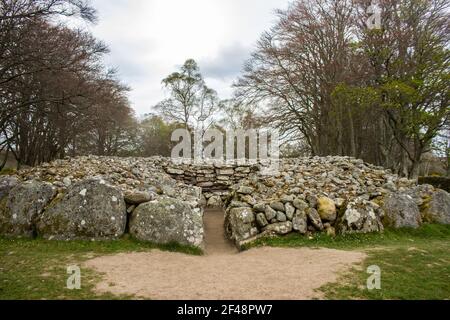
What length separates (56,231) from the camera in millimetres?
8055

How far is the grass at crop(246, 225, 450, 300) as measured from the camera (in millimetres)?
5121

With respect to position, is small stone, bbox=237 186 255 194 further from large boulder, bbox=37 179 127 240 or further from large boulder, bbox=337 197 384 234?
large boulder, bbox=37 179 127 240

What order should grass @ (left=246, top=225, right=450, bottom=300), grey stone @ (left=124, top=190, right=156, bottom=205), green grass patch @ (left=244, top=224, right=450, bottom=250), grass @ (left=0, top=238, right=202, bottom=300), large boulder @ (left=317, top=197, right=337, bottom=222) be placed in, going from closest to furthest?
grass @ (left=0, top=238, right=202, bottom=300)
grass @ (left=246, top=225, right=450, bottom=300)
green grass patch @ (left=244, top=224, right=450, bottom=250)
grey stone @ (left=124, top=190, right=156, bottom=205)
large boulder @ (left=317, top=197, right=337, bottom=222)

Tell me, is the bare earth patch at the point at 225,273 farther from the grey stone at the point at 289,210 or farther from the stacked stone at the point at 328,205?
the grey stone at the point at 289,210

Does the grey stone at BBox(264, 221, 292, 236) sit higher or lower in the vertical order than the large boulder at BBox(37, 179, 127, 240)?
lower

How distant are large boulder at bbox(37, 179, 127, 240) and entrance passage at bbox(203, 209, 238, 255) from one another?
2572 mm

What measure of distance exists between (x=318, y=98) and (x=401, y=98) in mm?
5740

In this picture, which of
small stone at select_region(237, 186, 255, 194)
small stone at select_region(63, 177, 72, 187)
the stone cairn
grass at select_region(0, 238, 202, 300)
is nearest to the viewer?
grass at select_region(0, 238, 202, 300)

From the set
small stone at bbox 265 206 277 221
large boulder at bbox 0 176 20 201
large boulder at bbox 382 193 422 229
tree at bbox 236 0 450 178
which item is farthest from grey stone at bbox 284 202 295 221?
tree at bbox 236 0 450 178

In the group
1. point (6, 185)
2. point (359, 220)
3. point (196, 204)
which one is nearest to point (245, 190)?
point (196, 204)

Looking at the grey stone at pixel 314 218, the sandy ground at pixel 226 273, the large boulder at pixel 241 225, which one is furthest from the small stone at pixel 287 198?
the sandy ground at pixel 226 273

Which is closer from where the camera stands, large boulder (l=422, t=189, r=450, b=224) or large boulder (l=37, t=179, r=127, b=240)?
large boulder (l=37, t=179, r=127, b=240)
